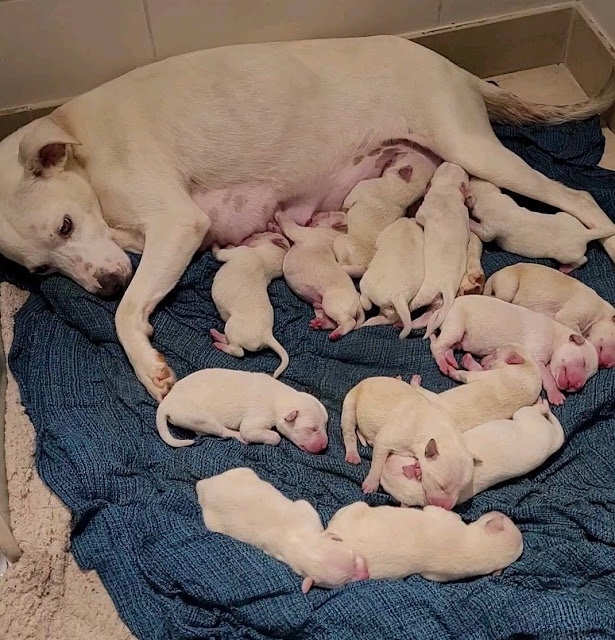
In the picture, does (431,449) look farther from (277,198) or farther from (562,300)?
(277,198)

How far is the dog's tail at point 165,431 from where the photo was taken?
1985 mm

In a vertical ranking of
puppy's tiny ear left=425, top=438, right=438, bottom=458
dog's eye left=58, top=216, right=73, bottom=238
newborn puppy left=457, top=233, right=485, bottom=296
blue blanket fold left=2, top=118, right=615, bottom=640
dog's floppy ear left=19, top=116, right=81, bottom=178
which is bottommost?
blue blanket fold left=2, top=118, right=615, bottom=640

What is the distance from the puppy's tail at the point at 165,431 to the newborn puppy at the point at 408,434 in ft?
1.21

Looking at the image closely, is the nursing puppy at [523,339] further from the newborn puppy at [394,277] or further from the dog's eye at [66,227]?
the dog's eye at [66,227]

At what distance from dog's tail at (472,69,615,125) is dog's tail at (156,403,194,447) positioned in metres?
1.40

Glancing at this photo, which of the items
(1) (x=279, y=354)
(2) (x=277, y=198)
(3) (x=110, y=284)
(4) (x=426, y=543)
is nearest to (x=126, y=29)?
(2) (x=277, y=198)

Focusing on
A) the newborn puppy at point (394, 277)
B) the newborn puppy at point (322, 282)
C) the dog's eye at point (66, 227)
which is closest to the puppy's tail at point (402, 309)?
the newborn puppy at point (394, 277)

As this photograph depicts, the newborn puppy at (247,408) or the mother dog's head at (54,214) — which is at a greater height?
the mother dog's head at (54,214)

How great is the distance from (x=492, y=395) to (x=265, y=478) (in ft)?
1.76

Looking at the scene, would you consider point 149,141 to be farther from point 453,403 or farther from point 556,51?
point 556,51

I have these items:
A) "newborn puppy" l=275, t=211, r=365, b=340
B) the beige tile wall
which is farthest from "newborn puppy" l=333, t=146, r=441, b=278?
the beige tile wall

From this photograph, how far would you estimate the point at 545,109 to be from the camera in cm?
266

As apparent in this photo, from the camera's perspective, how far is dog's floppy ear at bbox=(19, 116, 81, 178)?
2096mm

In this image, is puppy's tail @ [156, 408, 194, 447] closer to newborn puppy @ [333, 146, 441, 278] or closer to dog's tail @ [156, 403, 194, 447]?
dog's tail @ [156, 403, 194, 447]
